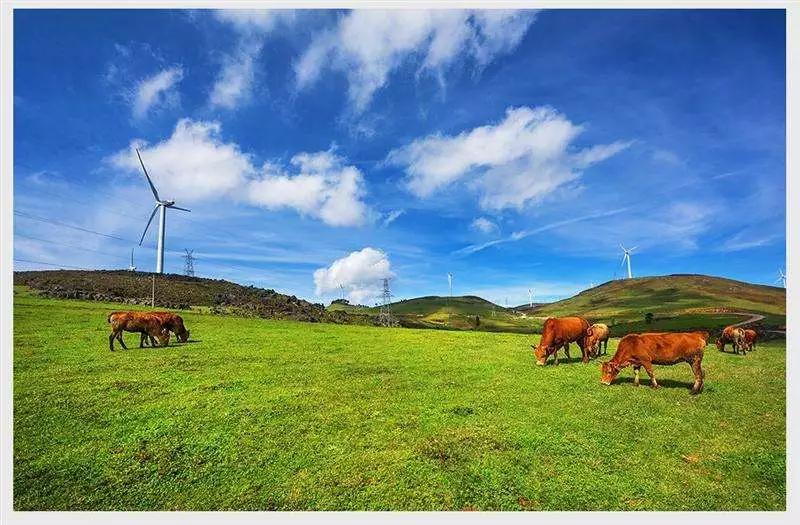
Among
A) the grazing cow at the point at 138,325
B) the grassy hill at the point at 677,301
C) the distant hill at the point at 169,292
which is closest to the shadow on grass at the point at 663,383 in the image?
the grazing cow at the point at 138,325

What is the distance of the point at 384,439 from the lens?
10.7m

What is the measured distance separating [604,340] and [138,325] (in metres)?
25.9

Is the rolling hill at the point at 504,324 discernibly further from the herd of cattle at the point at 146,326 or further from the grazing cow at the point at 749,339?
the grazing cow at the point at 749,339

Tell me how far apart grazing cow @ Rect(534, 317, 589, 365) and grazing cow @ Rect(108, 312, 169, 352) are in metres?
20.0

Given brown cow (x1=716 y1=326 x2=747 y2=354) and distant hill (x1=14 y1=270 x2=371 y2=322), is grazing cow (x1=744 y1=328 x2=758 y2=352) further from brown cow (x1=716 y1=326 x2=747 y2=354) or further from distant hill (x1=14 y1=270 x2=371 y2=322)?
distant hill (x1=14 y1=270 x2=371 y2=322)

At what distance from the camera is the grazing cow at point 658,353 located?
15016mm

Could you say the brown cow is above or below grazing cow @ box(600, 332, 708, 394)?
below

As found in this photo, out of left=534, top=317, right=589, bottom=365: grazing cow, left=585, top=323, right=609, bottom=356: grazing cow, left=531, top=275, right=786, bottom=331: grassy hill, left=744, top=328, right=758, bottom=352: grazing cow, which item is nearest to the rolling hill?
left=531, top=275, right=786, bottom=331: grassy hill

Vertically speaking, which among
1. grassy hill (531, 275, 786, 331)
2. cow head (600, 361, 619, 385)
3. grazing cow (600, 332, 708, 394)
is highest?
grazing cow (600, 332, 708, 394)

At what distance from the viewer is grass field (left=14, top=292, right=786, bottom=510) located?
336 inches
